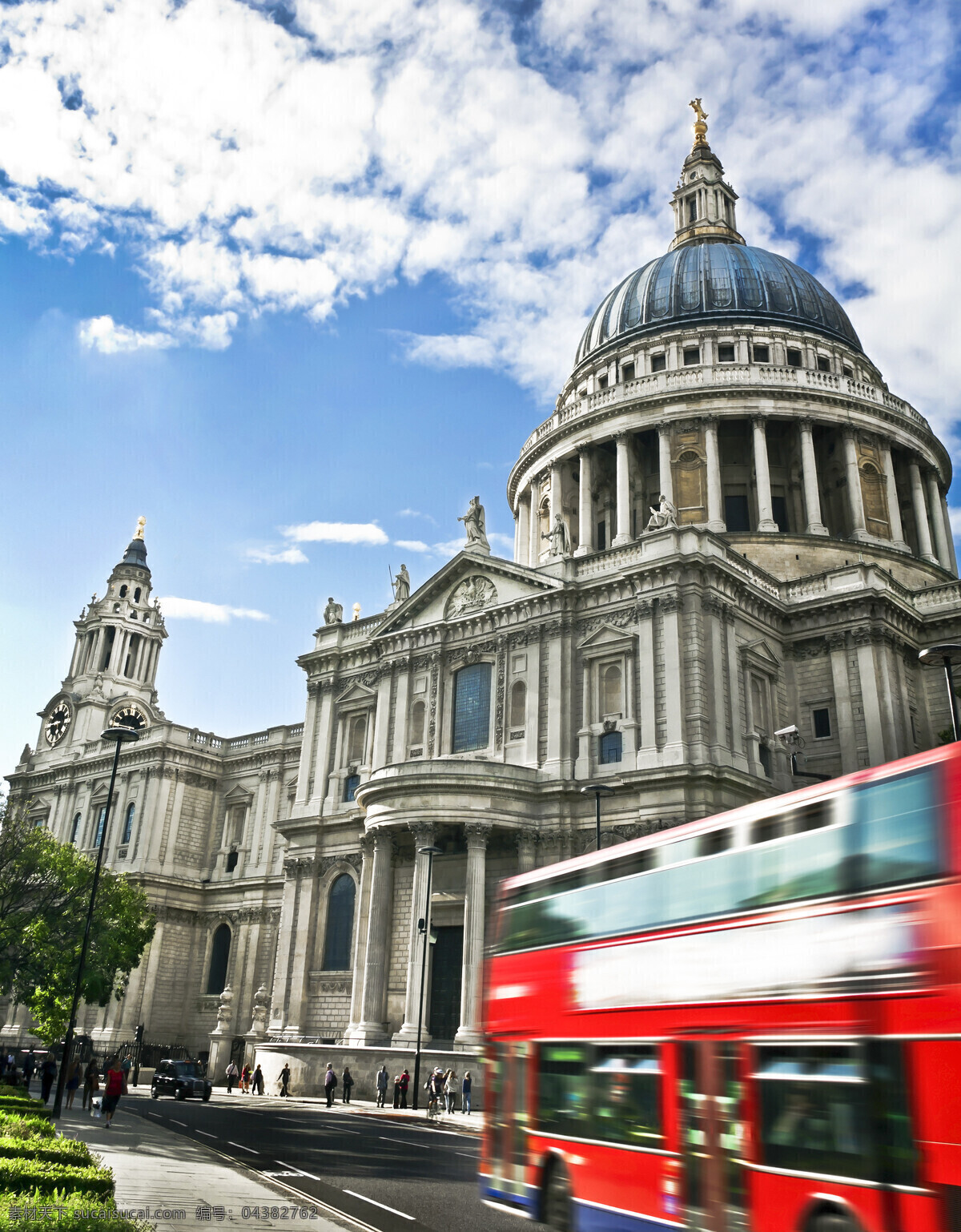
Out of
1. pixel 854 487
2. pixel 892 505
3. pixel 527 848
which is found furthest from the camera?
pixel 892 505

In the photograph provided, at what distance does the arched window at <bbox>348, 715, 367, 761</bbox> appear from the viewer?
49.7 meters

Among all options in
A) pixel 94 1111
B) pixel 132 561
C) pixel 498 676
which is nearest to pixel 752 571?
pixel 498 676

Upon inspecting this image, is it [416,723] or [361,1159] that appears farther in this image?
[416,723]

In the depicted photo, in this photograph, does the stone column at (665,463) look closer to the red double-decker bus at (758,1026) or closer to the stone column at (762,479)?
the stone column at (762,479)

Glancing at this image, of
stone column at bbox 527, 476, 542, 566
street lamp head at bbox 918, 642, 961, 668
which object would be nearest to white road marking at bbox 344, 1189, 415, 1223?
street lamp head at bbox 918, 642, 961, 668

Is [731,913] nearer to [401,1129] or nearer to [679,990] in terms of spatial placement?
[679,990]

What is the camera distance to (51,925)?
38656 mm

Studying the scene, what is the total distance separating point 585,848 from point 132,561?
53923mm

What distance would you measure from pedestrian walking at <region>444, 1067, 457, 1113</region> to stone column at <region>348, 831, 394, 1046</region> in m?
4.79

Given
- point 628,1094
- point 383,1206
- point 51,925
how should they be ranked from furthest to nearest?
point 51,925 < point 383,1206 < point 628,1094

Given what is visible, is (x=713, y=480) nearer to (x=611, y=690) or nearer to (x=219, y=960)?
(x=611, y=690)

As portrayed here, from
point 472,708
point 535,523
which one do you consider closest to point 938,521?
point 535,523

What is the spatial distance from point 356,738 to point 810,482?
26.4m

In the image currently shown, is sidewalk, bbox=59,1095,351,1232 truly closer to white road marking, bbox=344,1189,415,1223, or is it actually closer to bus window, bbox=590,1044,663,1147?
white road marking, bbox=344,1189,415,1223
